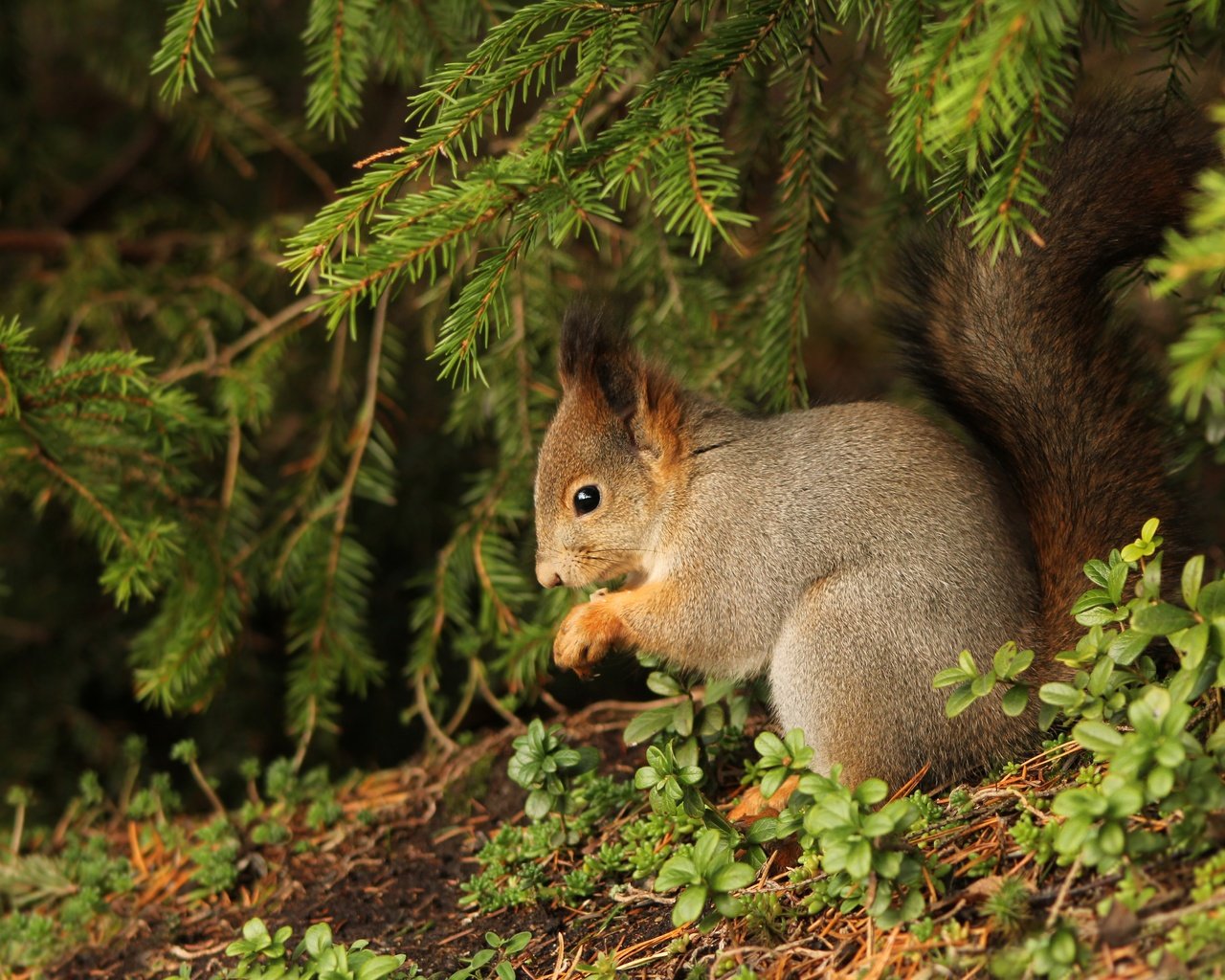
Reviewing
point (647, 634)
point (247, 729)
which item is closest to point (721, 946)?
point (647, 634)

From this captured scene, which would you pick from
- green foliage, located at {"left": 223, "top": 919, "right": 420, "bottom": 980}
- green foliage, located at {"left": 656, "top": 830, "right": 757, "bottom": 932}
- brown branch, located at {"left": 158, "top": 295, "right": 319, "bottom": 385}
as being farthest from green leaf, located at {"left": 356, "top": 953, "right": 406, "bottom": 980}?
brown branch, located at {"left": 158, "top": 295, "right": 319, "bottom": 385}

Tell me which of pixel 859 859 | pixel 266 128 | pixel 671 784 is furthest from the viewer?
pixel 266 128

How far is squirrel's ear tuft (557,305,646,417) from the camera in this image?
1873mm

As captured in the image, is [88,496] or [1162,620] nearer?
[1162,620]

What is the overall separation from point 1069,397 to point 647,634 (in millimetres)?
712

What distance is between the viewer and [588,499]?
1.90 m

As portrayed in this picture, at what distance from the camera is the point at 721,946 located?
1.43 metres

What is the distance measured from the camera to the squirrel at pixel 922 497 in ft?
5.21

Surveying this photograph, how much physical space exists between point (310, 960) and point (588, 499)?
2.59ft

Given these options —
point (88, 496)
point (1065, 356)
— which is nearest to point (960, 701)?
point (1065, 356)

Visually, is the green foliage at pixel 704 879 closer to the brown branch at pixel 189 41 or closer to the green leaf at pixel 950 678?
the green leaf at pixel 950 678

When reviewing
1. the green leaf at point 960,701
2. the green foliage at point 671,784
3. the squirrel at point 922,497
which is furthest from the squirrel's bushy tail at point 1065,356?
the green foliage at point 671,784

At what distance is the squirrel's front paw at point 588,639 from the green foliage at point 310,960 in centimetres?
51

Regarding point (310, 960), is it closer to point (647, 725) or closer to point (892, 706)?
point (647, 725)
